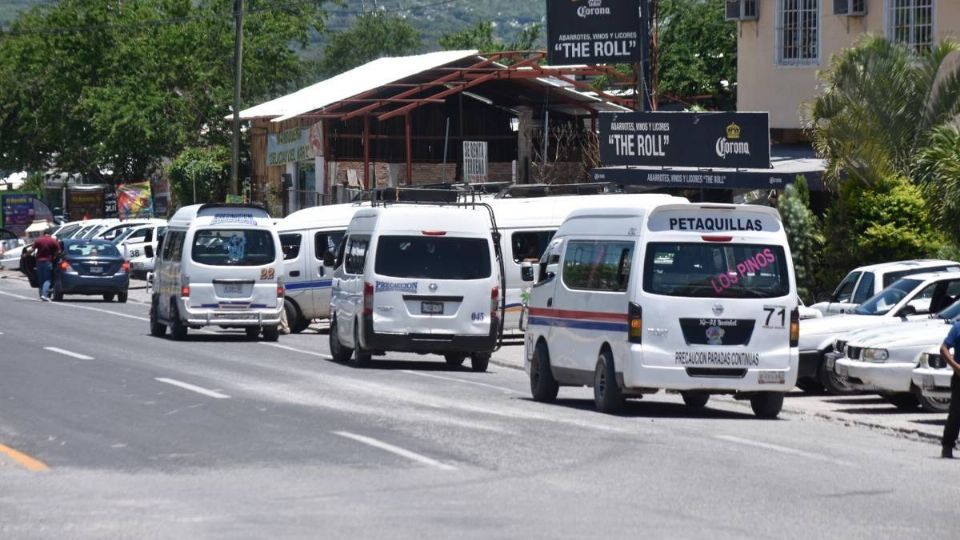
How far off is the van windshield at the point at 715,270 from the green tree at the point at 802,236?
41.2ft

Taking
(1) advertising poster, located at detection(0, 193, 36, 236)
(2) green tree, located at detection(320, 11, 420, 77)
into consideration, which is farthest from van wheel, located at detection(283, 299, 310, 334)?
(2) green tree, located at detection(320, 11, 420, 77)

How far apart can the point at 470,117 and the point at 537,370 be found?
1340 inches

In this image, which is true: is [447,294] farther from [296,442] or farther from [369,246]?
[296,442]

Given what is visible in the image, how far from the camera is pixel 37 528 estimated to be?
10.0 metres

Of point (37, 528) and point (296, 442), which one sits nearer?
point (37, 528)

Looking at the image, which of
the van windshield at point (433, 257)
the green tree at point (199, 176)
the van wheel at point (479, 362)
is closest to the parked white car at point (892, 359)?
the van windshield at point (433, 257)

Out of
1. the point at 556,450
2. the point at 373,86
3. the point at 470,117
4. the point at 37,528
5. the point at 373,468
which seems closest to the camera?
the point at 37,528

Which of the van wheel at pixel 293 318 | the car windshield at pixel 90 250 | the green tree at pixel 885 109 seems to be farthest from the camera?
the car windshield at pixel 90 250

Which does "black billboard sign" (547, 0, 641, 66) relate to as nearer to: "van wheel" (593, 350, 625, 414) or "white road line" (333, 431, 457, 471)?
"van wheel" (593, 350, 625, 414)

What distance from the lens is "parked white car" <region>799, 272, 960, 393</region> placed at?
2136 centimetres

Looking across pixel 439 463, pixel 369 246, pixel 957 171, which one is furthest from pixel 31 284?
pixel 439 463

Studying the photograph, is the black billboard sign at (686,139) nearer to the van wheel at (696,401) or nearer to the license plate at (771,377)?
the van wheel at (696,401)

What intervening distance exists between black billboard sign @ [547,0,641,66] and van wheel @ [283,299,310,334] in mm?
9502

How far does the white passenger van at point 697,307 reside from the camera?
1716 cm
